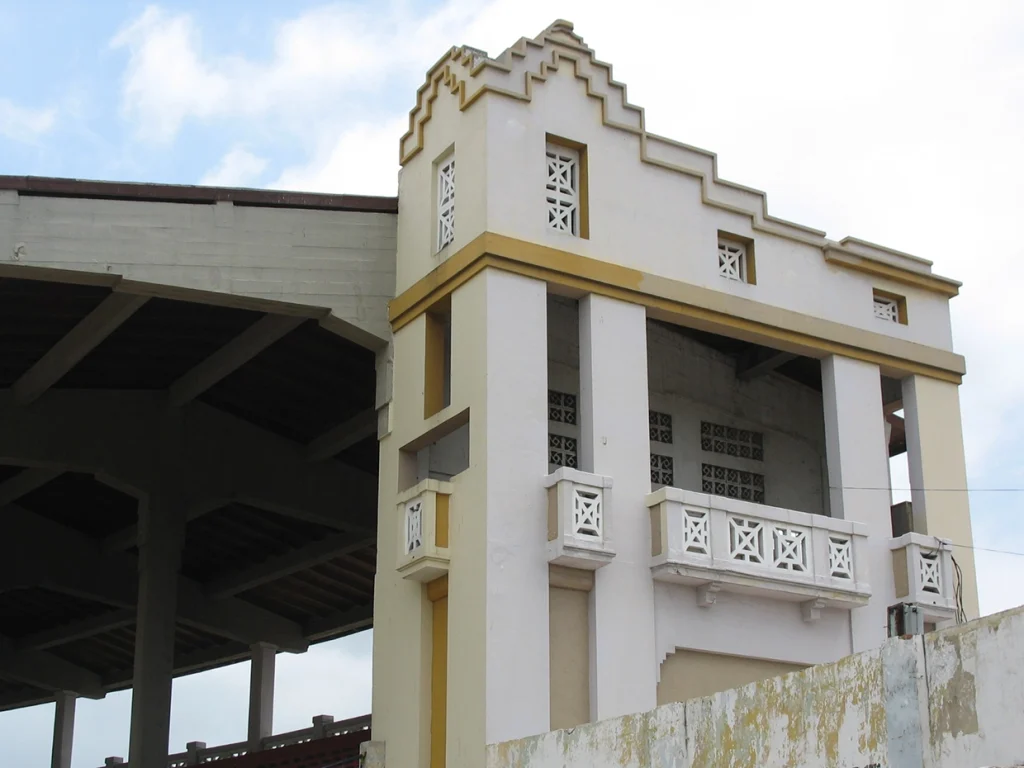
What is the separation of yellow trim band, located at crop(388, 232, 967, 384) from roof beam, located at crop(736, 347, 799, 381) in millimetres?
1448

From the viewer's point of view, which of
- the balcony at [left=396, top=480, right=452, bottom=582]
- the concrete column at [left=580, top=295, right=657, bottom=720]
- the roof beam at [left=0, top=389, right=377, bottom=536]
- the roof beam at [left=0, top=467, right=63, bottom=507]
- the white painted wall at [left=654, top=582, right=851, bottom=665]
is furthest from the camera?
the roof beam at [left=0, top=467, right=63, bottom=507]

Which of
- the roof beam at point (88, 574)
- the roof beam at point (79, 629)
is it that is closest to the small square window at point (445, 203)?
the roof beam at point (88, 574)

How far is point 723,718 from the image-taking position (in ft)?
31.6

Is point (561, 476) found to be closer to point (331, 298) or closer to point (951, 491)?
point (331, 298)

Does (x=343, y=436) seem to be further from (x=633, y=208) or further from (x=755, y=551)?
(x=755, y=551)

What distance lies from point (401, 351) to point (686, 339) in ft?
14.5

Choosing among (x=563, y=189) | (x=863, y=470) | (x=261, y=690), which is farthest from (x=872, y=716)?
(x=261, y=690)

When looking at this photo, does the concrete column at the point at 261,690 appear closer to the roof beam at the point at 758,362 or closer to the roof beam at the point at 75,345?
the roof beam at the point at 75,345

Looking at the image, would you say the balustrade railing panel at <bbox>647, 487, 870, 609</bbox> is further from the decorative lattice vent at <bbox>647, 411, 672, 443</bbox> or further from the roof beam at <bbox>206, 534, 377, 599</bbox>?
the roof beam at <bbox>206, 534, 377, 599</bbox>

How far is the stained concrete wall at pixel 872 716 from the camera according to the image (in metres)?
7.71

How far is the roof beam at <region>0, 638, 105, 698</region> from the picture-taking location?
33.7m

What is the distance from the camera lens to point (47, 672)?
1353 inches

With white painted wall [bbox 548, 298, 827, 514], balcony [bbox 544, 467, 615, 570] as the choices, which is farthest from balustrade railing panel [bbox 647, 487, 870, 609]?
white painted wall [bbox 548, 298, 827, 514]

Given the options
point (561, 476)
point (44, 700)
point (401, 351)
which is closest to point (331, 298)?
point (401, 351)
